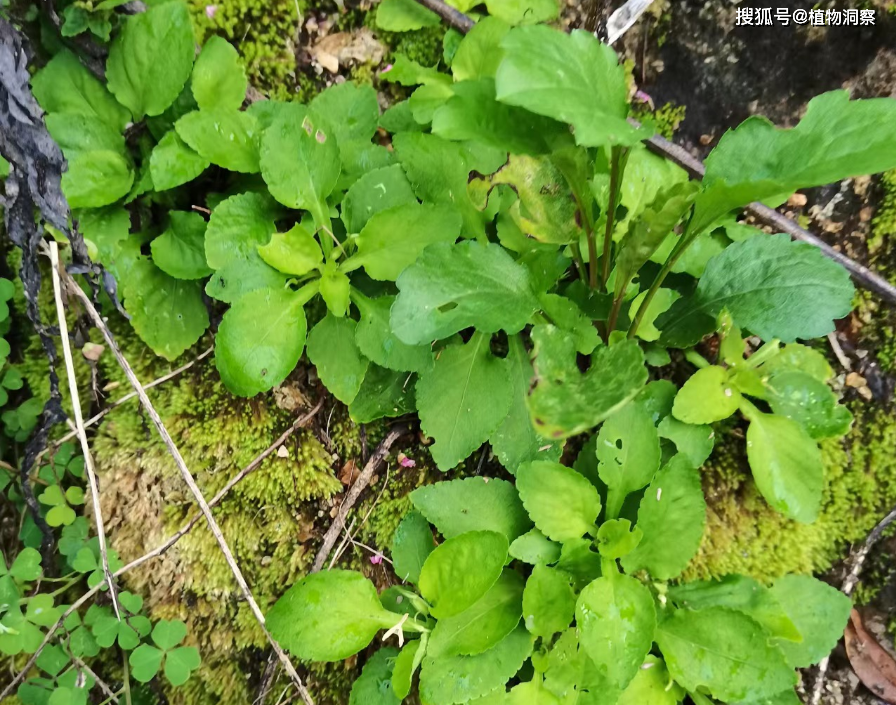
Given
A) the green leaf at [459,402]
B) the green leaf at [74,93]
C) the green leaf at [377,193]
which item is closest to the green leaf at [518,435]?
the green leaf at [459,402]

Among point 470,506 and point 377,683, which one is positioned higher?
point 470,506

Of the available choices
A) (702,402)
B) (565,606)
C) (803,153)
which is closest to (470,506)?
(565,606)

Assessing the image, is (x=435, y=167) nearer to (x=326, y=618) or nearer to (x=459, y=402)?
(x=459, y=402)

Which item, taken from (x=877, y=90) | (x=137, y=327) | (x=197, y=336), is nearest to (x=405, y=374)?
(x=197, y=336)

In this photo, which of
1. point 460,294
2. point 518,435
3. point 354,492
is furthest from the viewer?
point 354,492

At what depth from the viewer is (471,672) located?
1.19 m

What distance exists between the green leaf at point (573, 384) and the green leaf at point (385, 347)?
0.99 ft

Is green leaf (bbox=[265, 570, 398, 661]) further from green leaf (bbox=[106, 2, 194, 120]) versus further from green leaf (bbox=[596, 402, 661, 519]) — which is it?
green leaf (bbox=[106, 2, 194, 120])

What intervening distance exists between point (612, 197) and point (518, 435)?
52 cm

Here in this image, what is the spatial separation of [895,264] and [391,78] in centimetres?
131

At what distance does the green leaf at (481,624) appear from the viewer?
1172 mm

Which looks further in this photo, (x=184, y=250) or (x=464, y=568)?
(x=184, y=250)

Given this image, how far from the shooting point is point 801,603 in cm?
134

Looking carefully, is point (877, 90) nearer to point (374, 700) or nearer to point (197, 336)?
point (197, 336)
